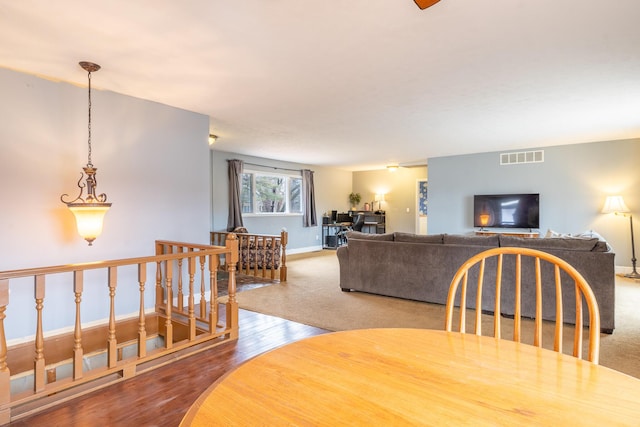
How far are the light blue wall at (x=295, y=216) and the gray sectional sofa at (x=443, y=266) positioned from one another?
326cm

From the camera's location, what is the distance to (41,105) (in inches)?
121

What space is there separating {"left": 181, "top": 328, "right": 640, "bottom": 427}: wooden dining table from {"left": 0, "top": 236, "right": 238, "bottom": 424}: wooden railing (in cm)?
187

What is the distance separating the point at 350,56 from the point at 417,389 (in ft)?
8.51

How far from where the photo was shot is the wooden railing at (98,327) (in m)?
2.03

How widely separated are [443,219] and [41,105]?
23.8 feet

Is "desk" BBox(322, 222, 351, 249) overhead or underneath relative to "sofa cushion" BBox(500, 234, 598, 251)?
underneath

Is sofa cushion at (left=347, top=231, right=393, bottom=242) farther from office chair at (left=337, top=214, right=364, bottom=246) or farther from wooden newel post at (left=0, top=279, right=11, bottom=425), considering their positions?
office chair at (left=337, top=214, right=364, bottom=246)

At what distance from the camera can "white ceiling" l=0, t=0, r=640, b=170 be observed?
7.03 feet

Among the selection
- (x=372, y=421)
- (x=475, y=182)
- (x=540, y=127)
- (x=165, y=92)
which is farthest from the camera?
(x=475, y=182)

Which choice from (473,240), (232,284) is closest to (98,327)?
(232,284)

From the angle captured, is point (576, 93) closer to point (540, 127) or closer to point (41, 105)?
point (540, 127)

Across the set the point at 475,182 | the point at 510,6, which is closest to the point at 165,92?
the point at 510,6

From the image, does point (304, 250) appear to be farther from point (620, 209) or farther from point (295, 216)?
point (620, 209)

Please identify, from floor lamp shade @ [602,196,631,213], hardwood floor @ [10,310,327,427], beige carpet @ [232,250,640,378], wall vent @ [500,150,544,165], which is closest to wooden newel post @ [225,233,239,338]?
hardwood floor @ [10,310,327,427]
